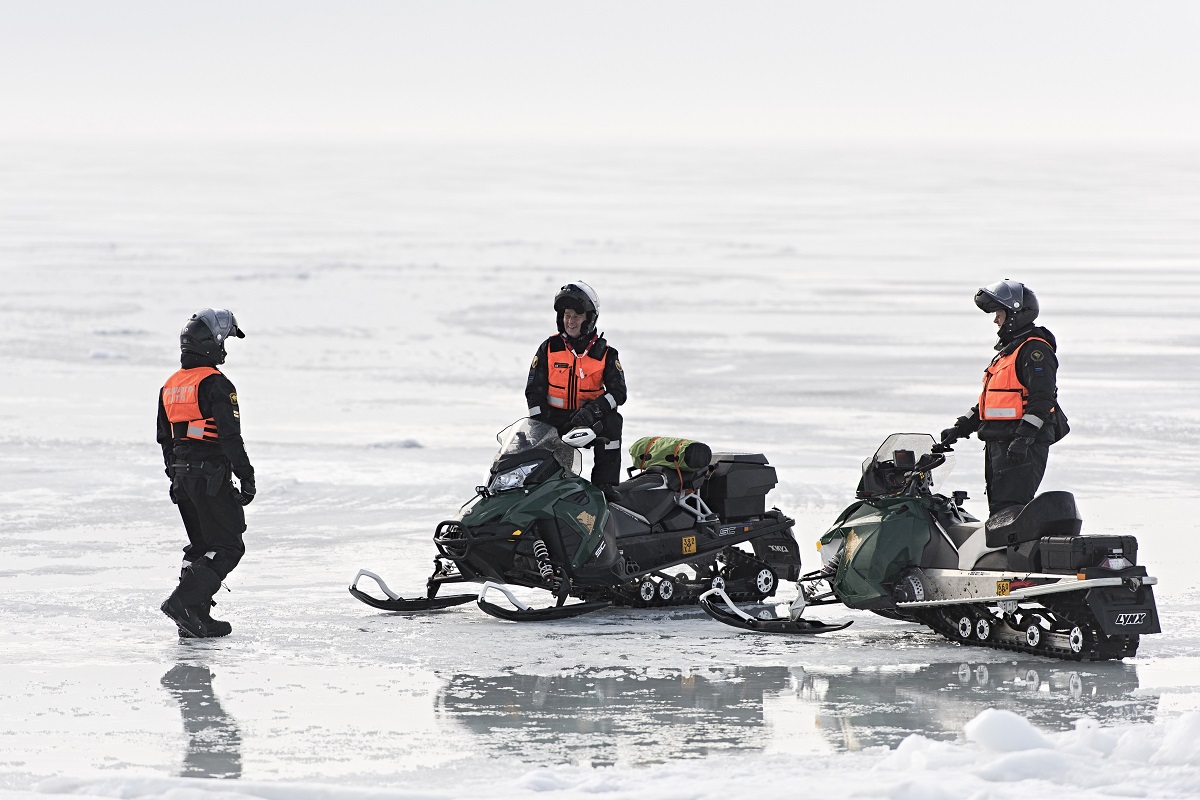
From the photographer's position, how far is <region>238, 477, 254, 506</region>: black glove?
7265 mm

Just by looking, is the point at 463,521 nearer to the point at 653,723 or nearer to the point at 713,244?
the point at 653,723

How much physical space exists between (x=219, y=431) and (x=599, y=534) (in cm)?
181

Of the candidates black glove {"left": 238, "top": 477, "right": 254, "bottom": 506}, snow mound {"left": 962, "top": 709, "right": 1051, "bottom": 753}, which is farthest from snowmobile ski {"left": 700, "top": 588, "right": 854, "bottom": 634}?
black glove {"left": 238, "top": 477, "right": 254, "bottom": 506}

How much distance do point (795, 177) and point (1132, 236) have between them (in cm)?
3819

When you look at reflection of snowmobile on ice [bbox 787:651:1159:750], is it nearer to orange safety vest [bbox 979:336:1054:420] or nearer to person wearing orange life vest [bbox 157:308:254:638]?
orange safety vest [bbox 979:336:1054:420]

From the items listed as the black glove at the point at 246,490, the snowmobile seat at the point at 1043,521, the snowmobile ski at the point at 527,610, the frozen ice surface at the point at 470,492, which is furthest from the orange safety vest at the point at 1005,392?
the black glove at the point at 246,490

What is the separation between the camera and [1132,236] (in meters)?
39.2

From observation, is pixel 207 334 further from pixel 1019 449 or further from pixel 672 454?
pixel 1019 449

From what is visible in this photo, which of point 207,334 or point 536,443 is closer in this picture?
point 207,334

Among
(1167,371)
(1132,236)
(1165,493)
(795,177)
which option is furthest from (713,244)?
(795,177)

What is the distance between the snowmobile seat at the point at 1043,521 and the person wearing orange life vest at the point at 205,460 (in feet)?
10.8

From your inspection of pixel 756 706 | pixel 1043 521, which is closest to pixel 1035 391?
pixel 1043 521

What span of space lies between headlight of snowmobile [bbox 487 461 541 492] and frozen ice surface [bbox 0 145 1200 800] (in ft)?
2.14

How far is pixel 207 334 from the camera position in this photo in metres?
7.28
